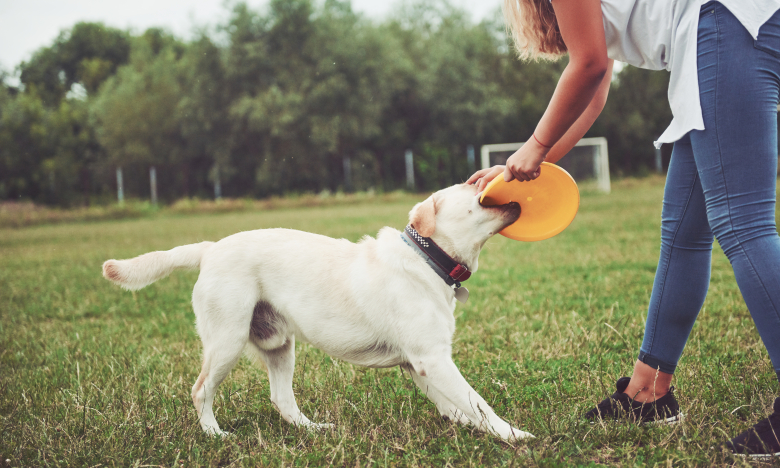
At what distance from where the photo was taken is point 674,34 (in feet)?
6.09

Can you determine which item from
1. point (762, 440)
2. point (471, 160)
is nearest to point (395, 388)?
point (762, 440)

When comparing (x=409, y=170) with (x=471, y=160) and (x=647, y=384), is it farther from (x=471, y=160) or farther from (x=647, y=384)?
(x=647, y=384)

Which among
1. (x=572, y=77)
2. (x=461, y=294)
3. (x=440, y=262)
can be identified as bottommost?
(x=461, y=294)

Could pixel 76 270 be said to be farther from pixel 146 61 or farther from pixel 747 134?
pixel 146 61

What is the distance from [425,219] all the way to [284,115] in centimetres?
2511

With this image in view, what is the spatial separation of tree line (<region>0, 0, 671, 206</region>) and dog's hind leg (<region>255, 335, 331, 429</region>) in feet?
79.0

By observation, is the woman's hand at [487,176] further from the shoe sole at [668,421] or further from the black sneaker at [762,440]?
the black sneaker at [762,440]

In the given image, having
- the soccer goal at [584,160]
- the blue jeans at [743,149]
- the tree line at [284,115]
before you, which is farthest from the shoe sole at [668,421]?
the tree line at [284,115]

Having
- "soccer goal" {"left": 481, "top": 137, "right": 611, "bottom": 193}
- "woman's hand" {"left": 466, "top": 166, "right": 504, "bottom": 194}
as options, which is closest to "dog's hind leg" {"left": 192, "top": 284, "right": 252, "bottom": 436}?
"woman's hand" {"left": 466, "top": 166, "right": 504, "bottom": 194}

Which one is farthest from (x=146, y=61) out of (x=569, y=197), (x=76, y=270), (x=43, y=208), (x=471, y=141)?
(x=569, y=197)

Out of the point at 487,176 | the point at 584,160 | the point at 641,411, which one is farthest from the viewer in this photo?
the point at 584,160

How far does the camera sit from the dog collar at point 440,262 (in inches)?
94.0

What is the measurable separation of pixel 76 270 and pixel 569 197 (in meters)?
7.31

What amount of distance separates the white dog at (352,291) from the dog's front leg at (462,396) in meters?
0.02
